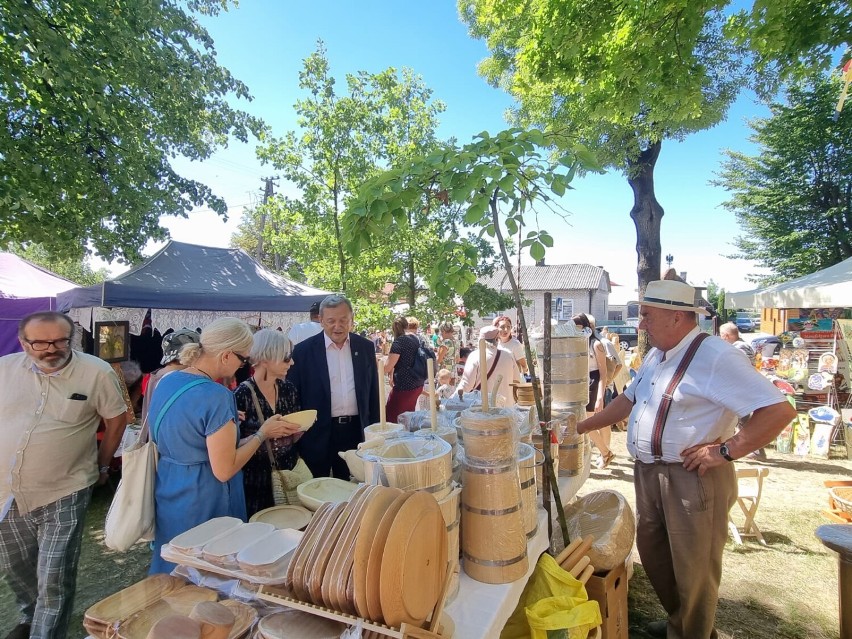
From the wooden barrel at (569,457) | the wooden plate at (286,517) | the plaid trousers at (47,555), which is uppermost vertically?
the wooden plate at (286,517)

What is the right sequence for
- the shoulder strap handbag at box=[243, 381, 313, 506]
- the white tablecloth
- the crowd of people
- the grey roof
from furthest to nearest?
1. the grey roof
2. the shoulder strap handbag at box=[243, 381, 313, 506]
3. the crowd of people
4. the white tablecloth

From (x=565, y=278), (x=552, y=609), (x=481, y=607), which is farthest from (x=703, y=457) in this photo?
(x=565, y=278)

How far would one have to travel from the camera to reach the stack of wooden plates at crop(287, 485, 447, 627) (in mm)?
1103

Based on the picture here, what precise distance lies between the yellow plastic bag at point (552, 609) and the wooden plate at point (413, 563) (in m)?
0.68

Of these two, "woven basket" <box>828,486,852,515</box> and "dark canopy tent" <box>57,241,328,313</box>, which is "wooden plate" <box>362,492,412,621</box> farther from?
"dark canopy tent" <box>57,241,328,313</box>

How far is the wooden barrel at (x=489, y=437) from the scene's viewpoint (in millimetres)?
1541

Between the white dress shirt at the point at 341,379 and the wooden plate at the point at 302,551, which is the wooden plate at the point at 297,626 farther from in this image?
the white dress shirt at the point at 341,379

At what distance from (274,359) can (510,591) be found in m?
1.53

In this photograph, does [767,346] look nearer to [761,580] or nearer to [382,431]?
[761,580]

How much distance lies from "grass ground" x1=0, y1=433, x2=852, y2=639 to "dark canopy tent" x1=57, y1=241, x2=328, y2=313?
7.31 feet

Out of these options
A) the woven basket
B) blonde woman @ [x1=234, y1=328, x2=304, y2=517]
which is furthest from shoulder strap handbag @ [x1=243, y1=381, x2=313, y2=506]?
the woven basket

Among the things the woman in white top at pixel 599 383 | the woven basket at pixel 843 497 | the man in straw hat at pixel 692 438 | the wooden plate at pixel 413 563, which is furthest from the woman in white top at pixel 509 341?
the wooden plate at pixel 413 563

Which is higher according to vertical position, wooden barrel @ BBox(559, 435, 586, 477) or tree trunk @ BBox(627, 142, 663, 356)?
tree trunk @ BBox(627, 142, 663, 356)

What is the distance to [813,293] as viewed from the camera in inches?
334
